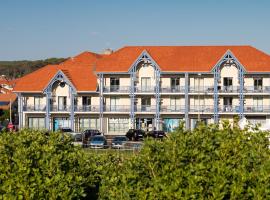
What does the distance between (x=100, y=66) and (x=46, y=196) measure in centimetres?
5677

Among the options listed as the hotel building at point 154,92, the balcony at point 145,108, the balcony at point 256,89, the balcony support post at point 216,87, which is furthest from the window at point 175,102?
the balcony at point 256,89

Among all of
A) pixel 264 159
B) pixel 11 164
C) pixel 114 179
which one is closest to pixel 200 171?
pixel 264 159

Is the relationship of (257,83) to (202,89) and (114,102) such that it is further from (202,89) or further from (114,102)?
(114,102)

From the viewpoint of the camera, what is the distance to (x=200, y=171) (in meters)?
13.0

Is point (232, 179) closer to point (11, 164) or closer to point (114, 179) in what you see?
point (114, 179)

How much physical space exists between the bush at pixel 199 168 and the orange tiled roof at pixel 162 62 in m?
53.5

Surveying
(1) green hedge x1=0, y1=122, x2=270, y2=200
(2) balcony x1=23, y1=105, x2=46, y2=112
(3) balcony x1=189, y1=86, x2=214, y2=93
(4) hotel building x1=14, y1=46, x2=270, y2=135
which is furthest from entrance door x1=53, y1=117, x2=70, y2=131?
(1) green hedge x1=0, y1=122, x2=270, y2=200

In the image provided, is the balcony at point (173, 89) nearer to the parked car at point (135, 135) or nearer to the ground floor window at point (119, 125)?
the ground floor window at point (119, 125)

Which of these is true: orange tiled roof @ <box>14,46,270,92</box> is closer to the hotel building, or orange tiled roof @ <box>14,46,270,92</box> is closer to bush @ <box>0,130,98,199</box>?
the hotel building

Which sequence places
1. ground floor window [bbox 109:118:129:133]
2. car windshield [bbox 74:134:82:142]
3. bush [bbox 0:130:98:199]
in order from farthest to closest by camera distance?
1. ground floor window [bbox 109:118:129:133]
2. car windshield [bbox 74:134:82:142]
3. bush [bbox 0:130:98:199]

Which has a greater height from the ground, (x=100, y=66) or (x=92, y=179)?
(x=100, y=66)

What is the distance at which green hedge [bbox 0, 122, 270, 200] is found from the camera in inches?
498

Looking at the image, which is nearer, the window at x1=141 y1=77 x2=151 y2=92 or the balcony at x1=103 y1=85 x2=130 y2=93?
the balcony at x1=103 y1=85 x2=130 y2=93

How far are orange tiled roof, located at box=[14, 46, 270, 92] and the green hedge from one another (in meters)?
53.3
